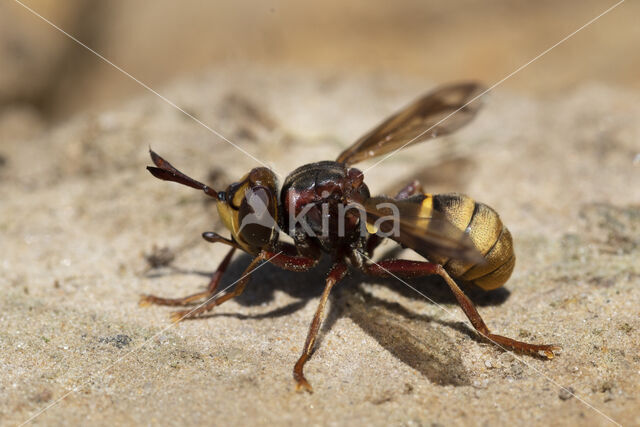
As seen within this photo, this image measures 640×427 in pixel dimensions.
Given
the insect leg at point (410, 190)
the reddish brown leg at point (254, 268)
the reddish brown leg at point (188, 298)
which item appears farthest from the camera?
the insect leg at point (410, 190)

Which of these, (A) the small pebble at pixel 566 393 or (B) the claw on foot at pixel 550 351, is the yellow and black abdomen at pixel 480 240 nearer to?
(B) the claw on foot at pixel 550 351

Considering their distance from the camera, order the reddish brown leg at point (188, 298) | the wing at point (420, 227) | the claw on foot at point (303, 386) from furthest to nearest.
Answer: the reddish brown leg at point (188, 298) → the claw on foot at point (303, 386) → the wing at point (420, 227)

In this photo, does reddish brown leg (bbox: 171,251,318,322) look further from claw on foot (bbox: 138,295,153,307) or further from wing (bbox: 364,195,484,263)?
wing (bbox: 364,195,484,263)

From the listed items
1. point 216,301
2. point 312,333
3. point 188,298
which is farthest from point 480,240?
point 188,298

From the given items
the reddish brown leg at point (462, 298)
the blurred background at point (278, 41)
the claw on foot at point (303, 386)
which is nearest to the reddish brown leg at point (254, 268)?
the reddish brown leg at point (462, 298)

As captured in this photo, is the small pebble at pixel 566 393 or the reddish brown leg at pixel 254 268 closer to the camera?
the small pebble at pixel 566 393

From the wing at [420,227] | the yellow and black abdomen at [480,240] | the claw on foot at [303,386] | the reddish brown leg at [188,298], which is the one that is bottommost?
the claw on foot at [303,386]

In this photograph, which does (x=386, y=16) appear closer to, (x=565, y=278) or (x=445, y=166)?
(x=445, y=166)

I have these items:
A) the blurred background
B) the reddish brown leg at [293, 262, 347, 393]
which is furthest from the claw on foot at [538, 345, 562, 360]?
the blurred background
